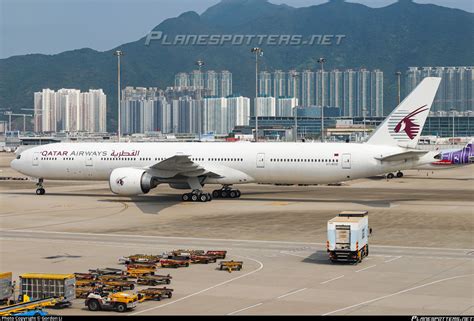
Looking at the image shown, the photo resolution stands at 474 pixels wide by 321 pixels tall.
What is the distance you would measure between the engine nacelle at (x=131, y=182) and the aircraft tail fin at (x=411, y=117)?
17.8m

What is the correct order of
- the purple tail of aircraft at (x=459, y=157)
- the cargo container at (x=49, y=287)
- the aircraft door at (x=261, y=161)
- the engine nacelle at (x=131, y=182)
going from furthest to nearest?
the purple tail of aircraft at (x=459, y=157)
the aircraft door at (x=261, y=161)
the engine nacelle at (x=131, y=182)
the cargo container at (x=49, y=287)

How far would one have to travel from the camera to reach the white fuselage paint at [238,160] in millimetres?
54562

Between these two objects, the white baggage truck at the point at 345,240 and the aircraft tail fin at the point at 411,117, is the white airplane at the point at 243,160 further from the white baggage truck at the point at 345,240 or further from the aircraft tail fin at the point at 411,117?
the white baggage truck at the point at 345,240

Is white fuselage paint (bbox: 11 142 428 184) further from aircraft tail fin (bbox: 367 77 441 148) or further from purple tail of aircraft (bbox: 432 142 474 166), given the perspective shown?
purple tail of aircraft (bbox: 432 142 474 166)

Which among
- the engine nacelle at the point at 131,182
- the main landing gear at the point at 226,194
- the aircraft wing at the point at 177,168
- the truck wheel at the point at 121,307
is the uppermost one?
the aircraft wing at the point at 177,168

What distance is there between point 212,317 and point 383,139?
3722 centimetres

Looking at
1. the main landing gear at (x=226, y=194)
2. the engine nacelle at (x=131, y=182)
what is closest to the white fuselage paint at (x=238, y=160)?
the main landing gear at (x=226, y=194)

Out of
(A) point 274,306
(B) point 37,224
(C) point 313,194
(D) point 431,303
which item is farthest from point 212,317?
(C) point 313,194

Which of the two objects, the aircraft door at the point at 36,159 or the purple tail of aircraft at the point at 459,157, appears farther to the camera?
the purple tail of aircraft at the point at 459,157

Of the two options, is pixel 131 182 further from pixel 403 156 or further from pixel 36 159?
pixel 403 156

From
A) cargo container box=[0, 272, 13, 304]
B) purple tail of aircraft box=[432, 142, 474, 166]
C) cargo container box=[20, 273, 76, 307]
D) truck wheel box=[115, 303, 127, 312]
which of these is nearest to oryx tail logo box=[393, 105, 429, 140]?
purple tail of aircraft box=[432, 142, 474, 166]

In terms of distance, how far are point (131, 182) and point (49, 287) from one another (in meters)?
29.0

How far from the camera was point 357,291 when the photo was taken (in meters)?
24.8

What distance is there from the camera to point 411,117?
55344 mm
